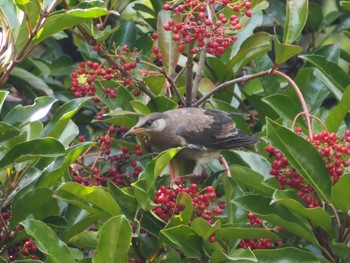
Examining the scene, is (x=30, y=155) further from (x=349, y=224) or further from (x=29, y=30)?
(x=349, y=224)

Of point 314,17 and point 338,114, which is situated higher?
point 338,114

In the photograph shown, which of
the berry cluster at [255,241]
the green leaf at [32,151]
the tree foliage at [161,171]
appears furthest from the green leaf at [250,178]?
the green leaf at [32,151]

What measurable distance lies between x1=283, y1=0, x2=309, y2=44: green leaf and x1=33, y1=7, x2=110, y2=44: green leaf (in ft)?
2.53

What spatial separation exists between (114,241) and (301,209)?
1.86 feet

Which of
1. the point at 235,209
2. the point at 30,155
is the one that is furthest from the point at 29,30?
the point at 235,209

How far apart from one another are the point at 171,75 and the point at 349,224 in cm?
96

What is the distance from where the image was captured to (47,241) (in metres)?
2.57

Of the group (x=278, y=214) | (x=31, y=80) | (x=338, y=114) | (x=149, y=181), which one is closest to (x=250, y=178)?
(x=278, y=214)

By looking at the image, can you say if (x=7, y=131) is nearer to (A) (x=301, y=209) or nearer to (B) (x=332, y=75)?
(A) (x=301, y=209)

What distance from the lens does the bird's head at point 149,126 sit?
11.0ft

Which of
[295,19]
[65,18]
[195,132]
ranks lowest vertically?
[195,132]

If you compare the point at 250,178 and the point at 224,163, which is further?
the point at 224,163

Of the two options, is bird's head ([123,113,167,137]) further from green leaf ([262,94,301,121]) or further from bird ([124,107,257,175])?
green leaf ([262,94,301,121])

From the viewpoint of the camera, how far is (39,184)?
2854 mm
